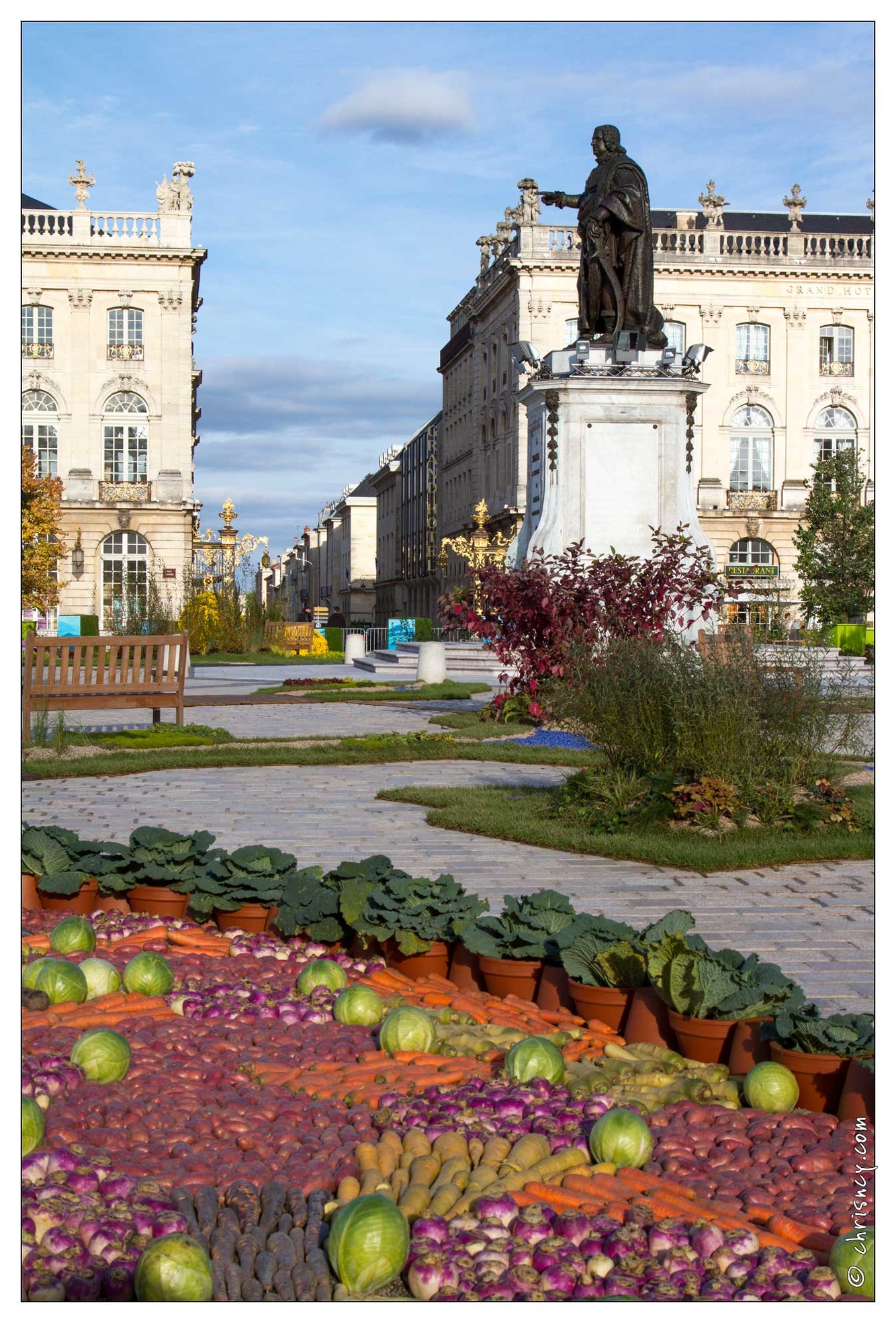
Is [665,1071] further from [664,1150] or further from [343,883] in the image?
[343,883]

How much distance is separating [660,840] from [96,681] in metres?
7.51

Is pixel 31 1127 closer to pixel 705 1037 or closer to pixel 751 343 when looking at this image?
pixel 705 1037

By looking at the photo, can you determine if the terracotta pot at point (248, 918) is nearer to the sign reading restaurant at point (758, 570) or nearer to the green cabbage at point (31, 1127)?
the green cabbage at point (31, 1127)

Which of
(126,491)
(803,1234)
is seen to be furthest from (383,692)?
(126,491)

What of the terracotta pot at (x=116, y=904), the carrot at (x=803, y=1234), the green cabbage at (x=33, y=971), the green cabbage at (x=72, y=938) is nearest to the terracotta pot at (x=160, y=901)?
the terracotta pot at (x=116, y=904)

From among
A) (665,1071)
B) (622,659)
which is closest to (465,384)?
(622,659)

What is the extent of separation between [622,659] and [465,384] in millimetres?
68904

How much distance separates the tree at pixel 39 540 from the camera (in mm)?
44188

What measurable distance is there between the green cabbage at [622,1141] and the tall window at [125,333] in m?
57.1

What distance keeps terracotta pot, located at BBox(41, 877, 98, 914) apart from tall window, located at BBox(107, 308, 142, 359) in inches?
2135

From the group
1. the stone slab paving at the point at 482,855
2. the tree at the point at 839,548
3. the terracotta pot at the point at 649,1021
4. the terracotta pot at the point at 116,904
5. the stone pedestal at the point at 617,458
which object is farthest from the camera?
the tree at the point at 839,548

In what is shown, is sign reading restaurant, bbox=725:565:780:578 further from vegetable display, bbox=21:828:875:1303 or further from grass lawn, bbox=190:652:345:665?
vegetable display, bbox=21:828:875:1303

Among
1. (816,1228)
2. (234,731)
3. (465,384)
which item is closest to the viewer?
(816,1228)

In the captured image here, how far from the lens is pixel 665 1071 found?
3.70 meters
